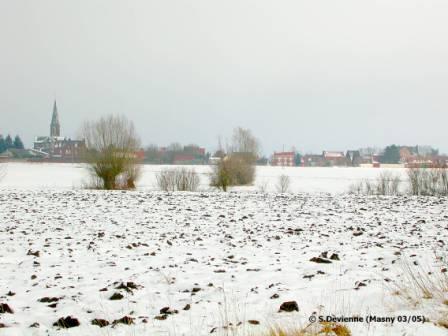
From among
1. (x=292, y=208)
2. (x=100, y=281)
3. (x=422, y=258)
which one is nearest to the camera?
(x=100, y=281)

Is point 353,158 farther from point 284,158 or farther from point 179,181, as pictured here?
Result: point 179,181

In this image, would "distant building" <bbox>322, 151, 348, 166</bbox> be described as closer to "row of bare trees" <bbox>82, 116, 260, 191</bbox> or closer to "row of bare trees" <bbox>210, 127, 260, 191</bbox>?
"row of bare trees" <bbox>210, 127, 260, 191</bbox>

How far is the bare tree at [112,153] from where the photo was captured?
3453 centimetres

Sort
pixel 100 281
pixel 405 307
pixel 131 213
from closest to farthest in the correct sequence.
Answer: pixel 405 307
pixel 100 281
pixel 131 213

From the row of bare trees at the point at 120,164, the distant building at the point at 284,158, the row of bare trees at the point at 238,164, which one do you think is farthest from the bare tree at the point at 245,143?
the distant building at the point at 284,158

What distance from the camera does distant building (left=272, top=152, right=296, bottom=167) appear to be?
464 feet

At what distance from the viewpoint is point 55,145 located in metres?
145

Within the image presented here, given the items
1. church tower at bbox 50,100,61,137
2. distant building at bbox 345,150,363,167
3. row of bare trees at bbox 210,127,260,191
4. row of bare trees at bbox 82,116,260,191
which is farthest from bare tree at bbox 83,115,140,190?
church tower at bbox 50,100,61,137

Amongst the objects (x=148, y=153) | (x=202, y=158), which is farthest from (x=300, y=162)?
(x=148, y=153)

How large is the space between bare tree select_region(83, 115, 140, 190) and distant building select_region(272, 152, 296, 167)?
10660cm

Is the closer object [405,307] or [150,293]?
[405,307]

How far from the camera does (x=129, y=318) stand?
496cm

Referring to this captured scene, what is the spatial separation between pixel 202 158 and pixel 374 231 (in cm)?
11643

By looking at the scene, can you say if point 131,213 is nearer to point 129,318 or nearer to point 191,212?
A: point 191,212
